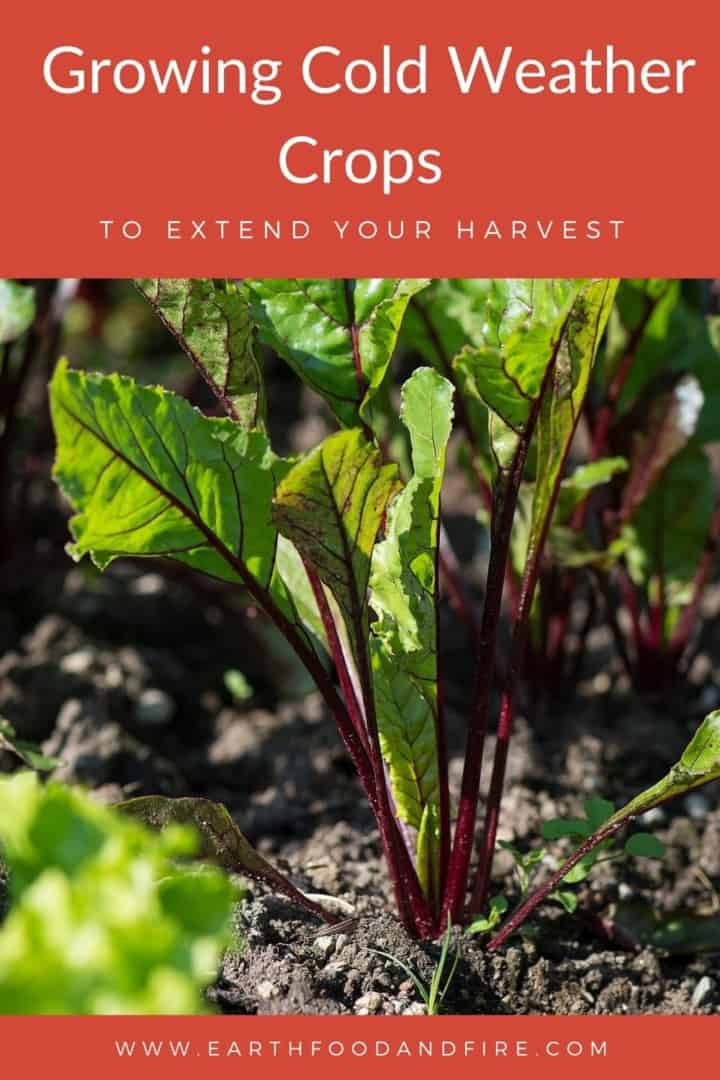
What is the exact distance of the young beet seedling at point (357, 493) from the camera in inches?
54.1

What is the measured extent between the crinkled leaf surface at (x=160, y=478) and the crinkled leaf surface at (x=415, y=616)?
162 millimetres

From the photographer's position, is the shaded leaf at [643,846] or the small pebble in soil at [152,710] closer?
the shaded leaf at [643,846]

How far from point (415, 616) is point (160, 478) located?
36 centimetres

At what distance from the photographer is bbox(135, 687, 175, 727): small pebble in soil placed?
97.0 inches

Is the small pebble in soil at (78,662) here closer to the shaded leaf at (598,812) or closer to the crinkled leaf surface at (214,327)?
the crinkled leaf surface at (214,327)

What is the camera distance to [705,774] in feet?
4.79

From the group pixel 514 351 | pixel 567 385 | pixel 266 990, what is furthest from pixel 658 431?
pixel 266 990

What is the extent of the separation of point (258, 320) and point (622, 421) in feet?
3.18

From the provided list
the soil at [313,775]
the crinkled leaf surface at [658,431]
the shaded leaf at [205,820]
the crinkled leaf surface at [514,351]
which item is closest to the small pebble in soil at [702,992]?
the soil at [313,775]

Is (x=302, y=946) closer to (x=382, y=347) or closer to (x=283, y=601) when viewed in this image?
(x=283, y=601)

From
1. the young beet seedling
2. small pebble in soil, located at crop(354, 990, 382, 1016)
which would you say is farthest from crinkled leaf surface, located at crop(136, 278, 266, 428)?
small pebble in soil, located at crop(354, 990, 382, 1016)

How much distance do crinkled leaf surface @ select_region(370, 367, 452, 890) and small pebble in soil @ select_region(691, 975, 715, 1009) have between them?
1.40ft

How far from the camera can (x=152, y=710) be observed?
8.11 ft

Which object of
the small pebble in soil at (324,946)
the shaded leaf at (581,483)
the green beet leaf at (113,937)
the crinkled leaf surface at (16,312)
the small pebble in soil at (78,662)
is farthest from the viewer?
the small pebble in soil at (78,662)
